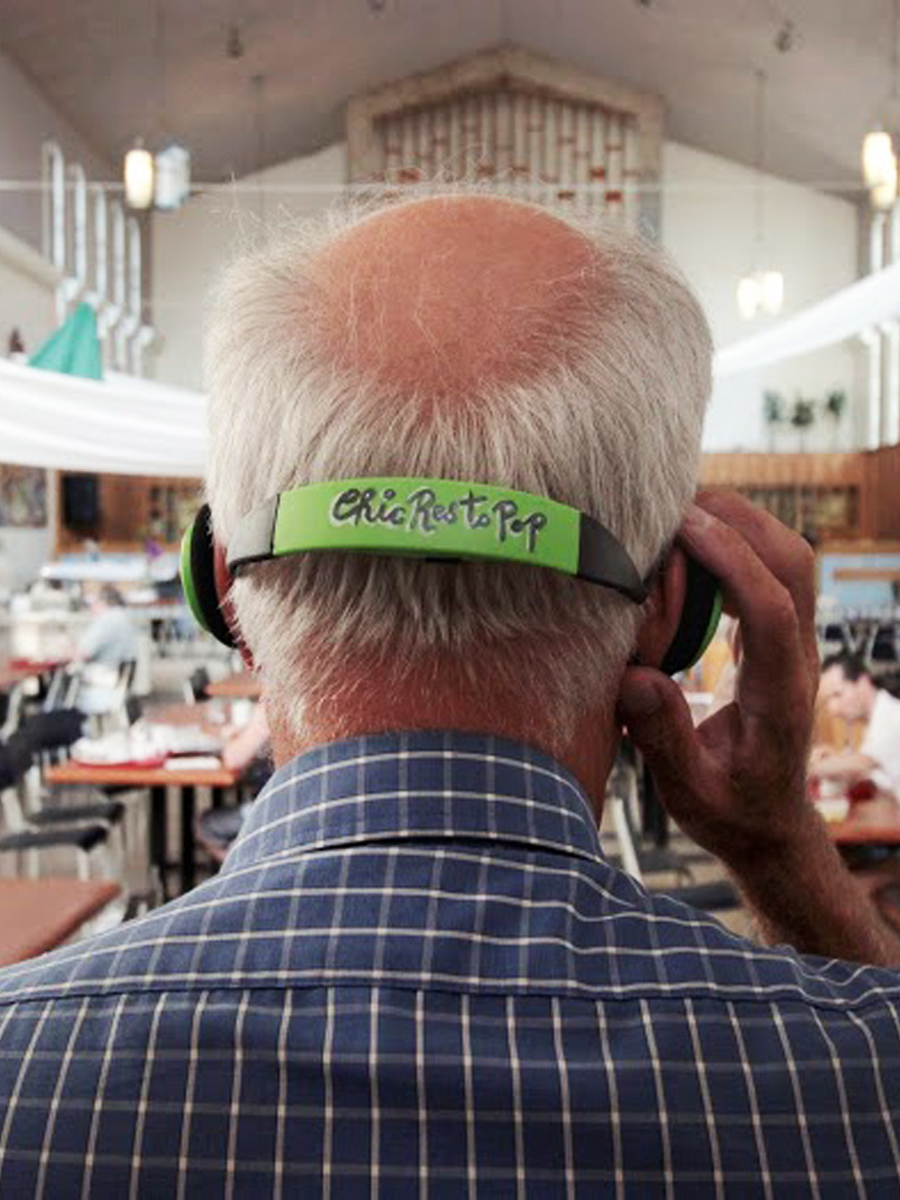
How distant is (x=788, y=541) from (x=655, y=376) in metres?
0.21

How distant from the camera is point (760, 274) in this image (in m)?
17.4

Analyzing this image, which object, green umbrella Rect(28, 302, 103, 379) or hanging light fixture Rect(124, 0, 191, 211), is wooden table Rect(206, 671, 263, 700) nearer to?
green umbrella Rect(28, 302, 103, 379)

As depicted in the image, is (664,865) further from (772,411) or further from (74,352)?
(772,411)

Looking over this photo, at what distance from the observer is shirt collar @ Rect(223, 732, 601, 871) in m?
0.76

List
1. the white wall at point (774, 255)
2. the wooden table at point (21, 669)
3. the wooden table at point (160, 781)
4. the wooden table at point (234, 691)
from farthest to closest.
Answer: the white wall at point (774, 255) < the wooden table at point (21, 669) < the wooden table at point (234, 691) < the wooden table at point (160, 781)

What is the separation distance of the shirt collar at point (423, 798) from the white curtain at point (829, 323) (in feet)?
12.4

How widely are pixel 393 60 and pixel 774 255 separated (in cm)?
612

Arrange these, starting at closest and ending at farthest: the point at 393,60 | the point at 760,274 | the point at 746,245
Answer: the point at 760,274
the point at 393,60
the point at 746,245

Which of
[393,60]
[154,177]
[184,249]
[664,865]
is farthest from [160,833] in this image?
[184,249]

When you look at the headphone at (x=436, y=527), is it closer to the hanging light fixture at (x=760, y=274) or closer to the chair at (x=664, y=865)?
the chair at (x=664, y=865)

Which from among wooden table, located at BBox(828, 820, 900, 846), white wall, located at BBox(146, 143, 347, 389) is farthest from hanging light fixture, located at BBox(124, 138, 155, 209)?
white wall, located at BBox(146, 143, 347, 389)

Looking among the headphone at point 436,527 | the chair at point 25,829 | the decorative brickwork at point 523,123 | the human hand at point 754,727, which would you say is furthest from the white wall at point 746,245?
the headphone at point 436,527

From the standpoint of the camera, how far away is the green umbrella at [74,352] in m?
6.54

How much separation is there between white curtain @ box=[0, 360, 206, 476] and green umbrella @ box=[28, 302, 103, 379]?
291mm
